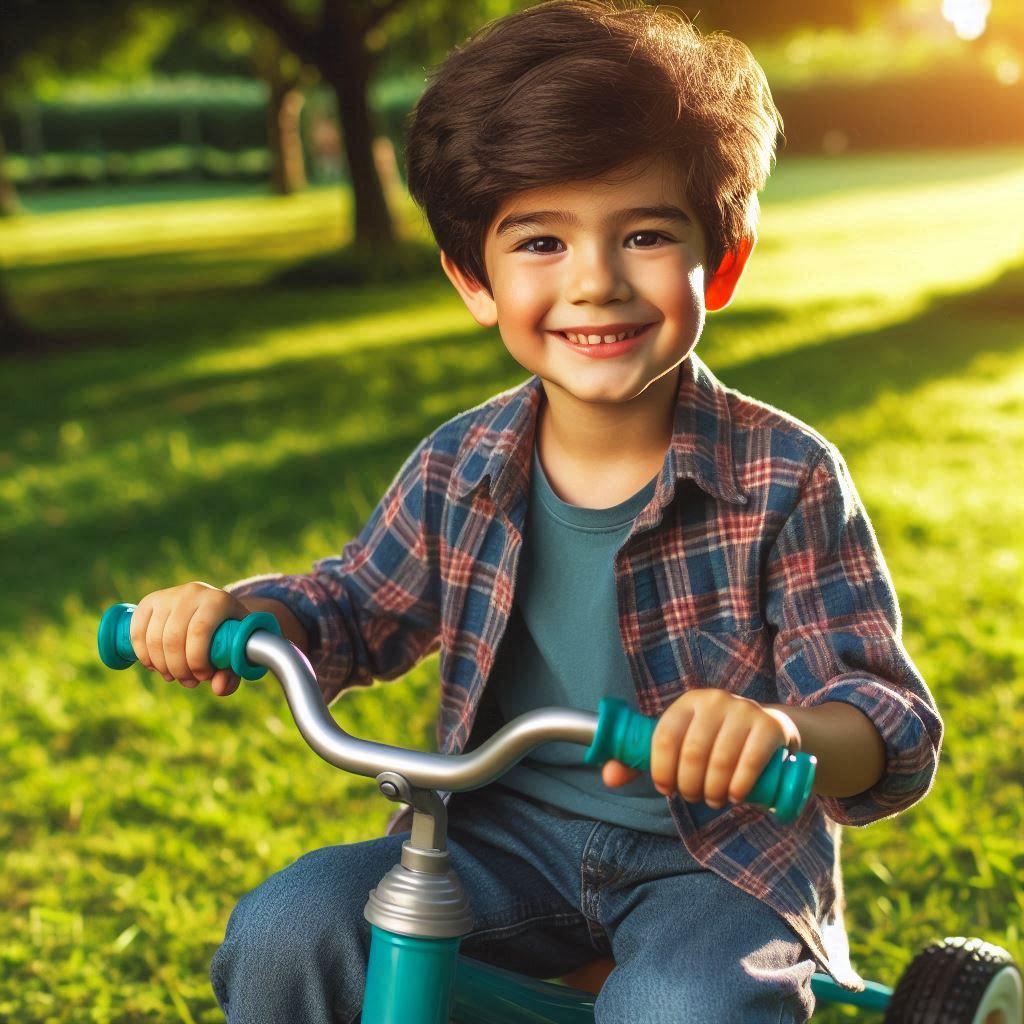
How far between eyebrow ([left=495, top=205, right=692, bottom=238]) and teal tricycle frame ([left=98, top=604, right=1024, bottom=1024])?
574mm

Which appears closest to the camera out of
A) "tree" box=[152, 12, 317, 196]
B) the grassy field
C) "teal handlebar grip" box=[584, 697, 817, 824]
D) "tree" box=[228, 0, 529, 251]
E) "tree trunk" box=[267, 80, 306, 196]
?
"teal handlebar grip" box=[584, 697, 817, 824]

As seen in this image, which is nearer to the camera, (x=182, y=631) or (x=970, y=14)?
(x=182, y=631)

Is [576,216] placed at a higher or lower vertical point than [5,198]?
lower

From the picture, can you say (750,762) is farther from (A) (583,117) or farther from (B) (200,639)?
(A) (583,117)

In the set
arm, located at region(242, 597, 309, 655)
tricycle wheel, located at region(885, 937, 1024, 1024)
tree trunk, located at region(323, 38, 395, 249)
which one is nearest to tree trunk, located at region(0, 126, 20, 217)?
tree trunk, located at region(323, 38, 395, 249)

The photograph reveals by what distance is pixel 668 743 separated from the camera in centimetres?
134

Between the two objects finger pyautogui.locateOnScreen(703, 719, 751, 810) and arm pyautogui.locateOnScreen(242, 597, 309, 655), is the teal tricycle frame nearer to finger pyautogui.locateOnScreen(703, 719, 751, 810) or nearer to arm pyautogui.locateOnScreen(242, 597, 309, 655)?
finger pyautogui.locateOnScreen(703, 719, 751, 810)

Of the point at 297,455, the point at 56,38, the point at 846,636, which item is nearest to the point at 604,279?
the point at 846,636

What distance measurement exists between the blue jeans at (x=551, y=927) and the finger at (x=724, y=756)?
15.8 inches

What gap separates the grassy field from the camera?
9.94 feet

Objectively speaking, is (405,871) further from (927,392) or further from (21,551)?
(927,392)

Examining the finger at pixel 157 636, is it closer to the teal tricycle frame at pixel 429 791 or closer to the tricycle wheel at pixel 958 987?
the teal tricycle frame at pixel 429 791

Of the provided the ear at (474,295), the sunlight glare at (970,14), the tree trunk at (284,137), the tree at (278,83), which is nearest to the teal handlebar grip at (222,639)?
the ear at (474,295)

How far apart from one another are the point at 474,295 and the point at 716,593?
0.53 meters
